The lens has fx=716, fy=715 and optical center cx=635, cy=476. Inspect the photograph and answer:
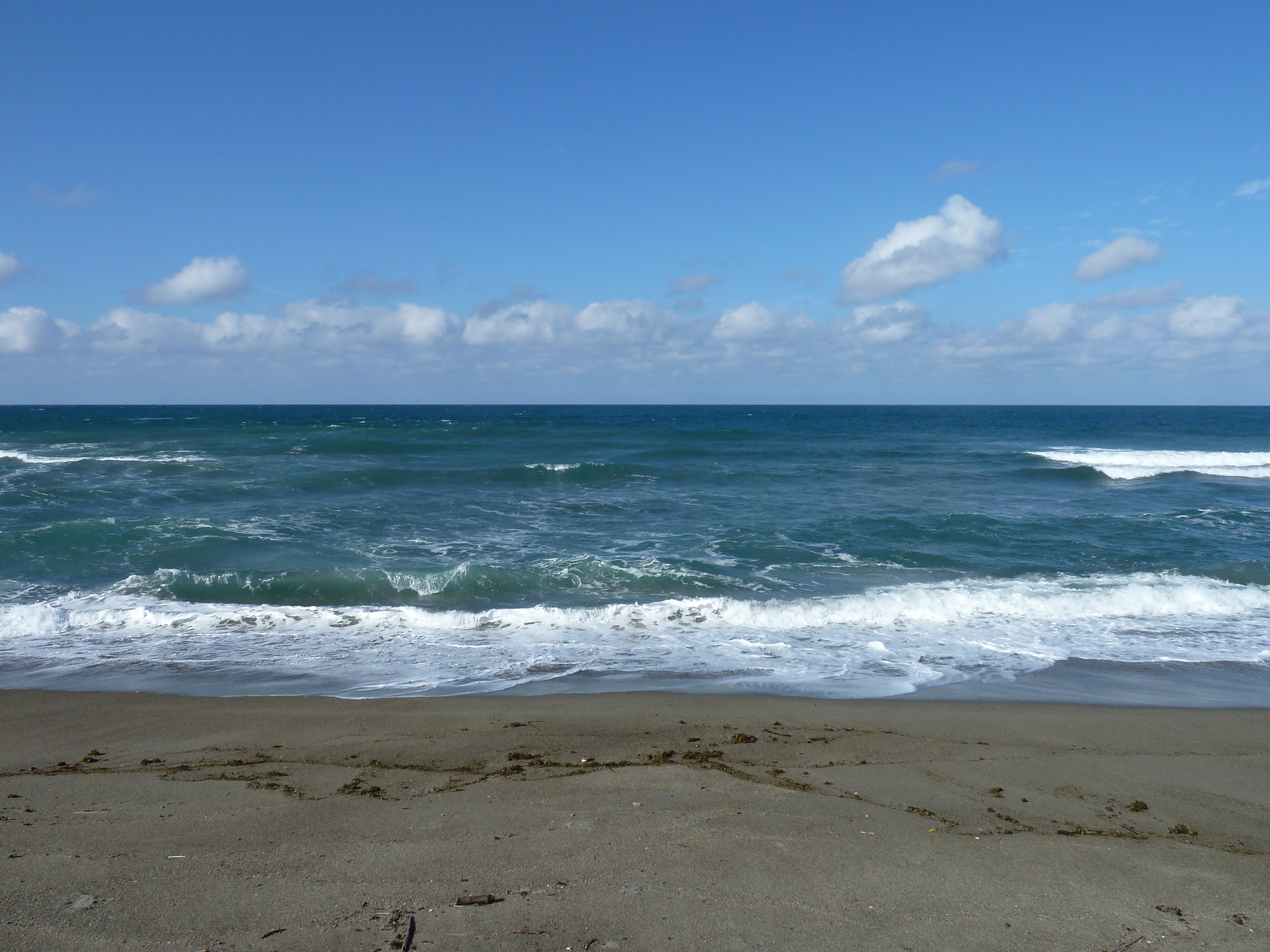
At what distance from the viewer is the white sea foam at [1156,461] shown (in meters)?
27.3

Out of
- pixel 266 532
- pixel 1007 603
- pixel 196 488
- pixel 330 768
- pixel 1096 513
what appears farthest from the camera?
pixel 196 488

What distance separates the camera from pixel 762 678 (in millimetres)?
8008

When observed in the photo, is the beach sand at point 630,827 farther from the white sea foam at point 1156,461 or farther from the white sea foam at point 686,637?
the white sea foam at point 1156,461

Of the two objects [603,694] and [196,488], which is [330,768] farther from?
[196,488]

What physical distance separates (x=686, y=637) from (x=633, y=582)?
2637 millimetres

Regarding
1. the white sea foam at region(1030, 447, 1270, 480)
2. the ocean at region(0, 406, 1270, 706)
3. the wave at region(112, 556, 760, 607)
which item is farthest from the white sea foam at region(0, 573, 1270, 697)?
the white sea foam at region(1030, 447, 1270, 480)

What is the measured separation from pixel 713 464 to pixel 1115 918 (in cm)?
2645

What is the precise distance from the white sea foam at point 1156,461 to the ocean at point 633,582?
145 centimetres

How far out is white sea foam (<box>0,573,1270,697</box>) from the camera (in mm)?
8250

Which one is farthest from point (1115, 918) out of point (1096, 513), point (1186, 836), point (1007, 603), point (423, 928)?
point (1096, 513)

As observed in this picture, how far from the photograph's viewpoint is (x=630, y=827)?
14.3 feet

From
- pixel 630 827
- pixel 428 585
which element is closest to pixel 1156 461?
pixel 428 585

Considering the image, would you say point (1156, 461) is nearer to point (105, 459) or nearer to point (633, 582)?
point (633, 582)

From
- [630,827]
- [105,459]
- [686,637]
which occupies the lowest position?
[686,637]
